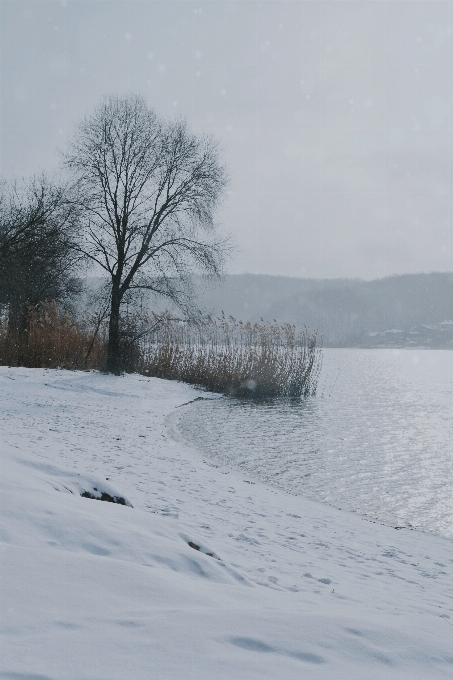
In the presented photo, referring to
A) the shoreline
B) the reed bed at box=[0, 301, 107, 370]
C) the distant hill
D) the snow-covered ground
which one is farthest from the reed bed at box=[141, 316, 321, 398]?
the distant hill

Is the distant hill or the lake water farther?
the distant hill

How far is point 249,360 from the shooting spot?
61.1 feet

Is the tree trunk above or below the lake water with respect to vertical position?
above

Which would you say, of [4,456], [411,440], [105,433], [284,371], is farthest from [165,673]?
[284,371]

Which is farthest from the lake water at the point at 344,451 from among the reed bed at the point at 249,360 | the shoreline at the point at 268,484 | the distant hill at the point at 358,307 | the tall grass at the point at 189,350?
the distant hill at the point at 358,307

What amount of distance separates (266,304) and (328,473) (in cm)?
17908

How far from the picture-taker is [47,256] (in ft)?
69.1

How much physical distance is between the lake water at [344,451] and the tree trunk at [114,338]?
4.54m

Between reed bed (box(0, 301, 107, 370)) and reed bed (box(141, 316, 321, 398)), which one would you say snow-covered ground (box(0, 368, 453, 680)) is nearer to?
reed bed (box(141, 316, 321, 398))

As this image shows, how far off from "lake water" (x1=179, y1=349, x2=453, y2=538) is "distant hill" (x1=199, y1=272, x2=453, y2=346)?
135432 millimetres

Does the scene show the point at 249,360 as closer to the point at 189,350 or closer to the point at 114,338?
the point at 189,350

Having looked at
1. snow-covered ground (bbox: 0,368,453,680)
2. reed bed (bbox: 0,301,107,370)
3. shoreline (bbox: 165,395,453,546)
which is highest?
reed bed (bbox: 0,301,107,370)

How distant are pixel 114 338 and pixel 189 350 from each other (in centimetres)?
275

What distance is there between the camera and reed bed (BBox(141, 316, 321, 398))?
1841cm
